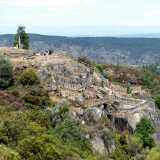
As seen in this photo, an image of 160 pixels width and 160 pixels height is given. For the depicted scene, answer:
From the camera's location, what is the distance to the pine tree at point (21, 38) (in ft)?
226

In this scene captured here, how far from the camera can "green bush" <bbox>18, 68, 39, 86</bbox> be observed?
1773 inches

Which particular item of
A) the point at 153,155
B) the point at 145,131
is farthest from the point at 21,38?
the point at 153,155

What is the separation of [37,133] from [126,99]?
19969 millimetres

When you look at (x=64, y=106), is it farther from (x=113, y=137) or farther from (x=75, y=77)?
(x=75, y=77)

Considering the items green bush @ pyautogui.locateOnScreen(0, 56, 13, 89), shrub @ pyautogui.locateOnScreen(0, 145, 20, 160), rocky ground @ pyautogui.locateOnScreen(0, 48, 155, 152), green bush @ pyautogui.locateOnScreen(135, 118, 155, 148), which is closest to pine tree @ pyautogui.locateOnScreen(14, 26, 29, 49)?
rocky ground @ pyautogui.locateOnScreen(0, 48, 155, 152)

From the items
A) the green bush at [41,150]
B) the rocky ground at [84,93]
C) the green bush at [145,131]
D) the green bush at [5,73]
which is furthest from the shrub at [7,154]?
the green bush at [145,131]

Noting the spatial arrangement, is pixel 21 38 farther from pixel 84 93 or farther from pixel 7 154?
pixel 7 154

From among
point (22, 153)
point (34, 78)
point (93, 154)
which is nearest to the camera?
point (22, 153)

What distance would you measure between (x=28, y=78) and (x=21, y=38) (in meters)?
26.8

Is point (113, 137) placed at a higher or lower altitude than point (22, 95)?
lower

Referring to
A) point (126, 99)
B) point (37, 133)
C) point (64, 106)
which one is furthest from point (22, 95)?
point (126, 99)

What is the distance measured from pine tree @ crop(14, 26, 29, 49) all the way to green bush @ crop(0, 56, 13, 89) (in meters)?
22.0

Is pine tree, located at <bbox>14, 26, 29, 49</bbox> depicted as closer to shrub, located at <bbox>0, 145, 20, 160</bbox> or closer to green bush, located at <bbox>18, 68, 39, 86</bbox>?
green bush, located at <bbox>18, 68, 39, 86</bbox>

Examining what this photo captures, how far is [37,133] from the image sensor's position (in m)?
32.0
